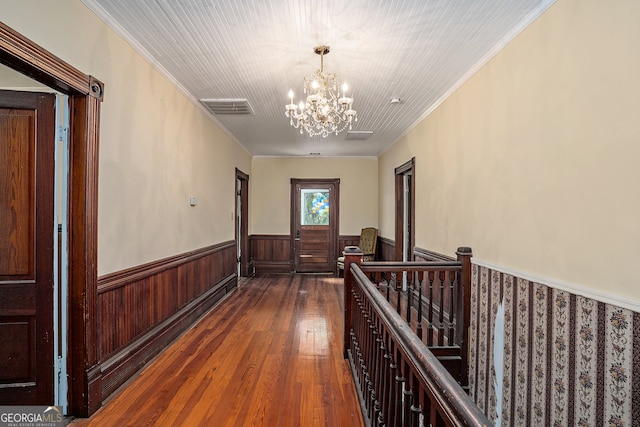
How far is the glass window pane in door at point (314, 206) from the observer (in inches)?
309

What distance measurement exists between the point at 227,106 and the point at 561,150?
360 cm

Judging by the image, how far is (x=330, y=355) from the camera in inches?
126

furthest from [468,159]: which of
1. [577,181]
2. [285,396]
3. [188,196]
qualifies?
[188,196]

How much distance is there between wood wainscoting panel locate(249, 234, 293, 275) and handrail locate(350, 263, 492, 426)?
648 centimetres

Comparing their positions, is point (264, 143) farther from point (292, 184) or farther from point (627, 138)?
point (627, 138)

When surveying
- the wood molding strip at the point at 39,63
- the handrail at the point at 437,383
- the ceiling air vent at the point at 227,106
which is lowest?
the handrail at the point at 437,383

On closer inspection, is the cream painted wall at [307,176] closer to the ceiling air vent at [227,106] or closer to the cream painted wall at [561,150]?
the ceiling air vent at [227,106]

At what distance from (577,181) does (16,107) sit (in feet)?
11.3

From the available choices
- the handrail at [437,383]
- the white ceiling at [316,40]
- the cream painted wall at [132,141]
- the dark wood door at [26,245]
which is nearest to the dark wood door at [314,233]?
the cream painted wall at [132,141]

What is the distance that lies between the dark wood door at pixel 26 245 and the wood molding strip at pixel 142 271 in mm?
322

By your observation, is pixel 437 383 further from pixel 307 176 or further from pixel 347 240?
pixel 307 176

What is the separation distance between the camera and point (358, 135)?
5.78m

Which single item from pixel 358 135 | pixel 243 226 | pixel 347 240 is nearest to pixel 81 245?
pixel 358 135

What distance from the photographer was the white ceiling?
7.45 feet
